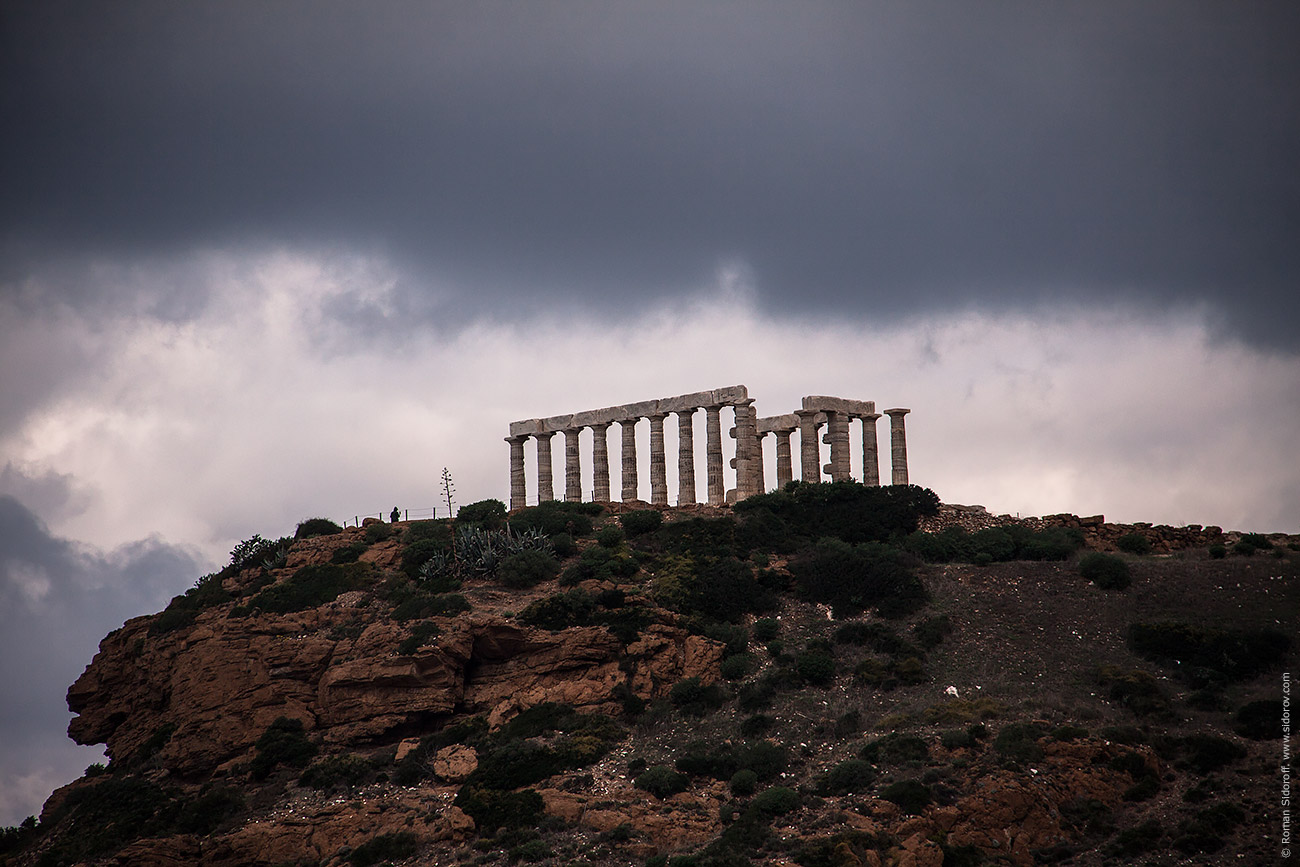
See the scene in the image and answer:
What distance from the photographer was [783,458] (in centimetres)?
5856

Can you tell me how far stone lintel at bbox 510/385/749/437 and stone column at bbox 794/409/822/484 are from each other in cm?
366

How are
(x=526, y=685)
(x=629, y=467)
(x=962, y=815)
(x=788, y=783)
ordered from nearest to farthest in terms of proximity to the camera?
(x=962, y=815) < (x=788, y=783) < (x=526, y=685) < (x=629, y=467)

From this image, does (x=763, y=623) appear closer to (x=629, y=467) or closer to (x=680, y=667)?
(x=680, y=667)

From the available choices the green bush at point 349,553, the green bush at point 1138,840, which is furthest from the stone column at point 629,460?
the green bush at point 1138,840

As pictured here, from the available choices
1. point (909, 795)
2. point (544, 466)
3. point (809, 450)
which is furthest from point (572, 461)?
point (909, 795)

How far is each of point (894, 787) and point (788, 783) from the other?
301cm

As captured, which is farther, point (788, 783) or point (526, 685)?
point (526, 685)

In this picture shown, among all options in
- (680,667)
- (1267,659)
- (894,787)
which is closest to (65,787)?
(680,667)

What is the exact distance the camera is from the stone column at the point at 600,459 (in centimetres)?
5957

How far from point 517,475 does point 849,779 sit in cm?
3743

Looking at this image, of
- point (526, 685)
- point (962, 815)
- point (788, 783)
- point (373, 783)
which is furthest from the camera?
point (526, 685)

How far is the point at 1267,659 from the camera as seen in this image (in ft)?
111

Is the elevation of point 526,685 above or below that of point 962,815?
above

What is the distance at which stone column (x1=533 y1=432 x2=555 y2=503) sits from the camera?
62.4 meters
